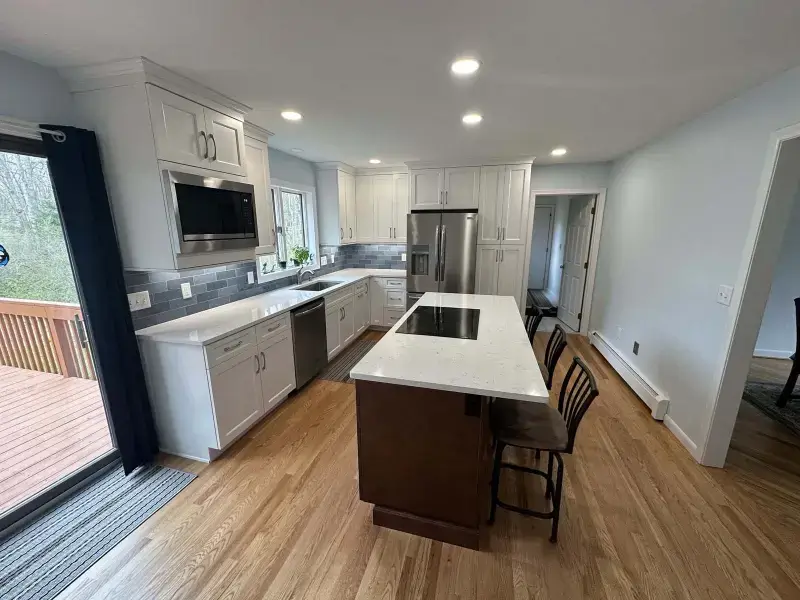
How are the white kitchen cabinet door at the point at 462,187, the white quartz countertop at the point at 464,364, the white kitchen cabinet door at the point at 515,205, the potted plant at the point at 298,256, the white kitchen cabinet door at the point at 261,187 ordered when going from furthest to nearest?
the white kitchen cabinet door at the point at 462,187
the white kitchen cabinet door at the point at 515,205
the potted plant at the point at 298,256
the white kitchen cabinet door at the point at 261,187
the white quartz countertop at the point at 464,364

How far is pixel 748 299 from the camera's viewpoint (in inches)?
77.2

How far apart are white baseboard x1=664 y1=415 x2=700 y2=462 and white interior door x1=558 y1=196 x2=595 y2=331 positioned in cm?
245

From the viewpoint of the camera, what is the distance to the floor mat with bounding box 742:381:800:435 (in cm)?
269

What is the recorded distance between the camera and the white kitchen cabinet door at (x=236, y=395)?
2.14m

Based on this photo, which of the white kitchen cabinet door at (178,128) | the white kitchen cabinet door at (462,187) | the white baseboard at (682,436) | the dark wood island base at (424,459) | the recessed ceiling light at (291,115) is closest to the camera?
the dark wood island base at (424,459)

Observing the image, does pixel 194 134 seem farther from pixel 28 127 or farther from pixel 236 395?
pixel 236 395

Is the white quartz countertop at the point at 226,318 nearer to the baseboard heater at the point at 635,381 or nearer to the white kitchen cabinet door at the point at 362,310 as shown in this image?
the white kitchen cabinet door at the point at 362,310

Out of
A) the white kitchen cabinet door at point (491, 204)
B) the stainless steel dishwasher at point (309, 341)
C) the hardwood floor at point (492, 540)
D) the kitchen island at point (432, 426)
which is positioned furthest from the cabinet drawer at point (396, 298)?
the kitchen island at point (432, 426)

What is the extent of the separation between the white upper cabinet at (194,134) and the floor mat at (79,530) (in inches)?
78.3

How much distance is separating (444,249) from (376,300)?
1.27 m

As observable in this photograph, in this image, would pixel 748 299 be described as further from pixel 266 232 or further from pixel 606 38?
pixel 266 232

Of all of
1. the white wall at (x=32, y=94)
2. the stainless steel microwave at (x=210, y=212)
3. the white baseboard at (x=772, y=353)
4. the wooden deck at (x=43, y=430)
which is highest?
the white wall at (x=32, y=94)

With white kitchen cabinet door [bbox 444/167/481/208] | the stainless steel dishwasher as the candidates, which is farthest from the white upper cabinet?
white kitchen cabinet door [bbox 444/167/481/208]

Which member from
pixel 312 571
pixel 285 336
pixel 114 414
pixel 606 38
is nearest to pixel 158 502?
pixel 114 414
